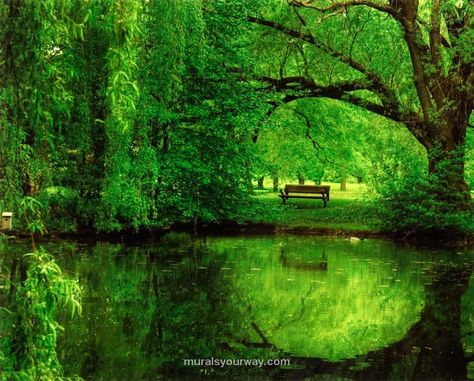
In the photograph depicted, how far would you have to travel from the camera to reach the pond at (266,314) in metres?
8.87

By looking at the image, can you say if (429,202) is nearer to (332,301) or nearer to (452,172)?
(452,172)

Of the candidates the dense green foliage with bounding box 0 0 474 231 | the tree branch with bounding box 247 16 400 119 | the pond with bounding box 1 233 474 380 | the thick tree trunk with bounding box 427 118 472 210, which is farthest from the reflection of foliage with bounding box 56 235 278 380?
the tree branch with bounding box 247 16 400 119

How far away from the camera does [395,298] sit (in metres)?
13.6

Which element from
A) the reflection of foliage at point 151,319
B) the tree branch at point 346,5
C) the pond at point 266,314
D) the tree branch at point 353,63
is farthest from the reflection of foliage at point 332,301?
the tree branch at point 346,5

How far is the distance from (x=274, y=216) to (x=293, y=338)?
50.4 feet

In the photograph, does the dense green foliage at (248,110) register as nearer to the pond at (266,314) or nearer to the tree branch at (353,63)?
the tree branch at (353,63)

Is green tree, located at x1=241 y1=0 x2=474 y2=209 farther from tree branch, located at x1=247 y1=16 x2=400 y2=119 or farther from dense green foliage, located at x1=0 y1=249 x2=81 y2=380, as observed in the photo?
dense green foliage, located at x1=0 y1=249 x2=81 y2=380

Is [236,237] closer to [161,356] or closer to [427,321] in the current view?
[427,321]

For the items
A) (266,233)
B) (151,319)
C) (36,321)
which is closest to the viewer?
(36,321)

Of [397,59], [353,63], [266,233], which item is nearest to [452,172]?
[397,59]

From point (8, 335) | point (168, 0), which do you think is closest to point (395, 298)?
point (168, 0)

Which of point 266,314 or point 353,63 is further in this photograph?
point 353,63

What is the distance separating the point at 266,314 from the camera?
39.4ft

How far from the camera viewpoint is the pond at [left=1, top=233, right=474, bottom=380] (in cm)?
887
